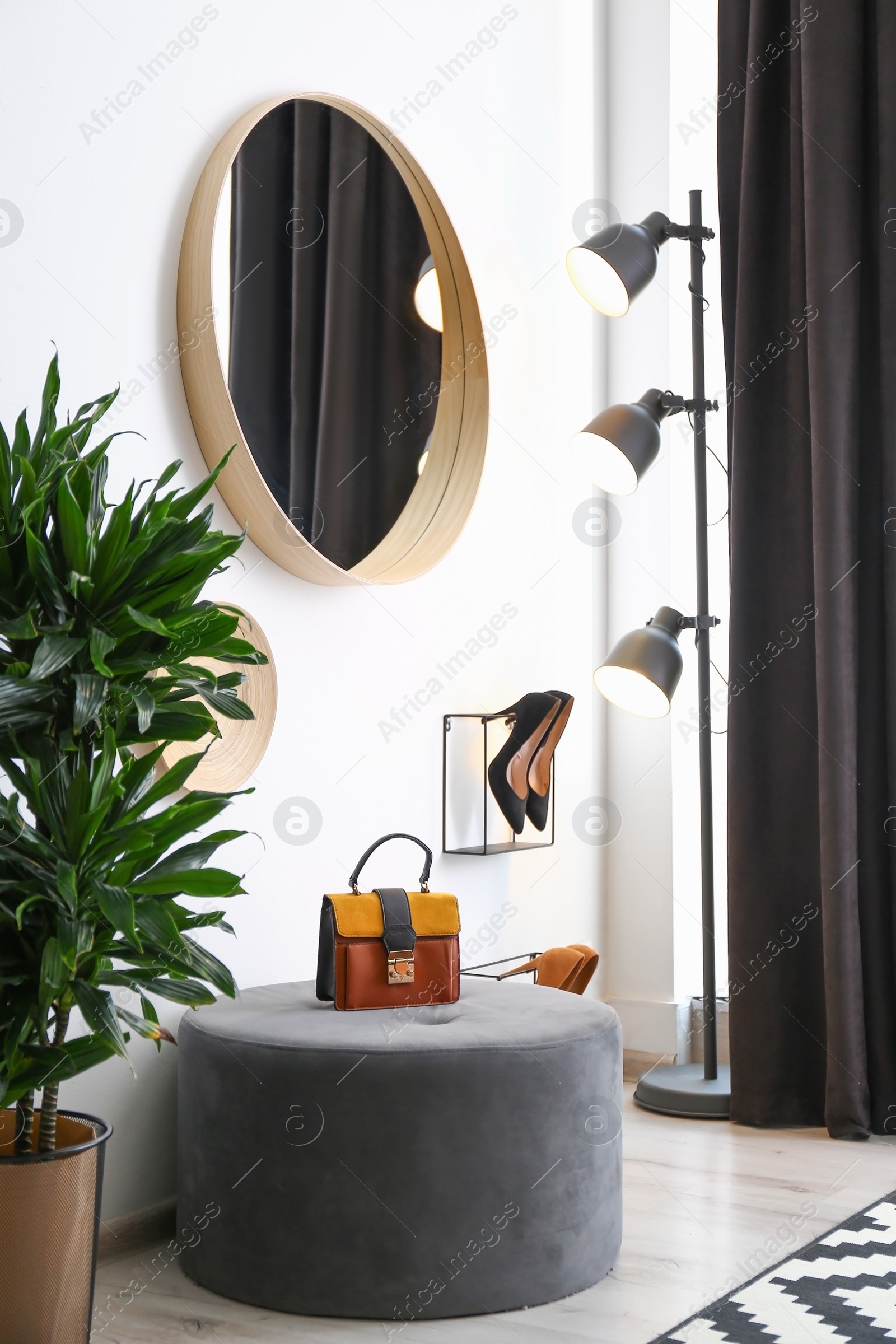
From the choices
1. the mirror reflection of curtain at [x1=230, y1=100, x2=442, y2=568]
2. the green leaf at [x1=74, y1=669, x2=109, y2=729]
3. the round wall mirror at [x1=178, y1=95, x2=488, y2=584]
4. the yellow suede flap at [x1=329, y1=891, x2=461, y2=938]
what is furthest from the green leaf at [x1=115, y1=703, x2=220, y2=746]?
the mirror reflection of curtain at [x1=230, y1=100, x2=442, y2=568]

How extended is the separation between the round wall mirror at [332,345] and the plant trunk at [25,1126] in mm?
1031

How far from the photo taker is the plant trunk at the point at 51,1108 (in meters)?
1.35

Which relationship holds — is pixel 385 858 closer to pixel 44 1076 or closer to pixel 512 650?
pixel 512 650

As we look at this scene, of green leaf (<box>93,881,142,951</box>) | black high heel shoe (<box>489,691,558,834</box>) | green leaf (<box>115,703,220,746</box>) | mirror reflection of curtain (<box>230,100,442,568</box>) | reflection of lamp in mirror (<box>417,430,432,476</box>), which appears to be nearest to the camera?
green leaf (<box>93,881,142,951</box>)

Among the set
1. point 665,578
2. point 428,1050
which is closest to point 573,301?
point 665,578

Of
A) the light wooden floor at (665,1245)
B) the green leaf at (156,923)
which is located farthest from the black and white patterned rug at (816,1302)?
the green leaf at (156,923)

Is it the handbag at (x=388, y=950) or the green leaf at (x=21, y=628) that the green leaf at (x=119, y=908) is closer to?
the green leaf at (x=21, y=628)

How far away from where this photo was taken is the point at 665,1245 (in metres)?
1.92

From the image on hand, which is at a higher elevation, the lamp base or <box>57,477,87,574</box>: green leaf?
<box>57,477,87,574</box>: green leaf

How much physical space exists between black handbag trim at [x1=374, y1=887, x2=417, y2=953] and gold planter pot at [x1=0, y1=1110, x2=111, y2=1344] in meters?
0.59

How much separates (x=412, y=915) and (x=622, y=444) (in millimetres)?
1204

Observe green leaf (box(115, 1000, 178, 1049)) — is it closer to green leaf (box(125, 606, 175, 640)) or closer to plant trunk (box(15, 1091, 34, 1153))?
plant trunk (box(15, 1091, 34, 1153))

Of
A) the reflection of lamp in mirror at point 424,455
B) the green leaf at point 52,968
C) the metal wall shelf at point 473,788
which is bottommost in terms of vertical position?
the green leaf at point 52,968

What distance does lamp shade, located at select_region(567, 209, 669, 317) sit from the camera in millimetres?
2625
